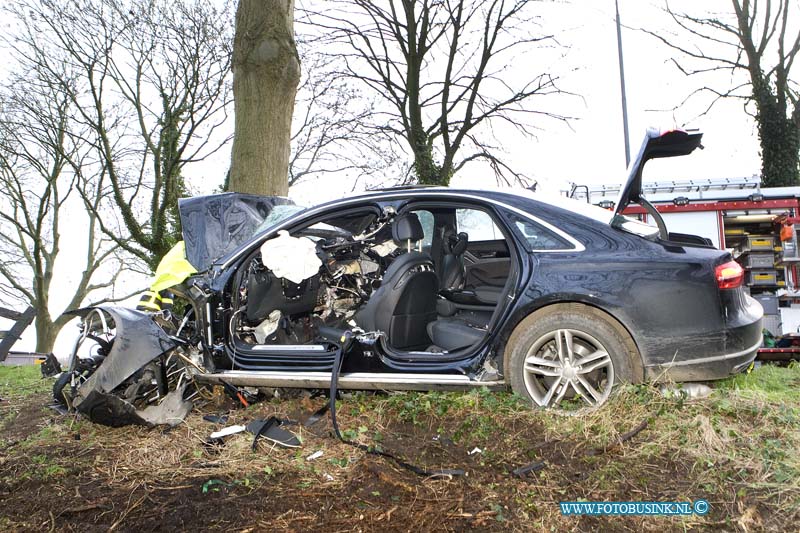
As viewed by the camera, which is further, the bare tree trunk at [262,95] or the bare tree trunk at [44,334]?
the bare tree trunk at [44,334]

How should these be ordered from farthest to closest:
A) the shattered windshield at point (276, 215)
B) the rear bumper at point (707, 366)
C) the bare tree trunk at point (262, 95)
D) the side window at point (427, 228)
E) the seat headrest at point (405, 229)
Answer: the bare tree trunk at point (262, 95) < the side window at point (427, 228) < the shattered windshield at point (276, 215) < the seat headrest at point (405, 229) < the rear bumper at point (707, 366)

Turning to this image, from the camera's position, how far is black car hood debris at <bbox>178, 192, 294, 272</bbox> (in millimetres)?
5004

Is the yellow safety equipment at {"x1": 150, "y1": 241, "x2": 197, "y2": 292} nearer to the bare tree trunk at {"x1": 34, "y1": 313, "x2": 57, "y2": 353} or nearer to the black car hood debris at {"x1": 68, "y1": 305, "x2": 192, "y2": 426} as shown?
the black car hood debris at {"x1": 68, "y1": 305, "x2": 192, "y2": 426}

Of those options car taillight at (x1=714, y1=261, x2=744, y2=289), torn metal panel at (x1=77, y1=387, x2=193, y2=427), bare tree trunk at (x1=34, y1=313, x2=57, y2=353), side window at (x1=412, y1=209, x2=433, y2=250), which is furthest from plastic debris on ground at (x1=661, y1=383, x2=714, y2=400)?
bare tree trunk at (x1=34, y1=313, x2=57, y2=353)

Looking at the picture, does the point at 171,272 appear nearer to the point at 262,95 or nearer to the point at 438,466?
the point at 438,466

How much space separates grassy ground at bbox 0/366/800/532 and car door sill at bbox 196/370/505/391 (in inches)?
4.6

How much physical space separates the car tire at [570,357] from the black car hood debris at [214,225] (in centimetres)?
256

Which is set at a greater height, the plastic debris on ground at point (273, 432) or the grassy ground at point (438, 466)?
the plastic debris on ground at point (273, 432)

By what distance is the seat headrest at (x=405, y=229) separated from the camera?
4336 millimetres

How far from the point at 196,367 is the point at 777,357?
871 cm

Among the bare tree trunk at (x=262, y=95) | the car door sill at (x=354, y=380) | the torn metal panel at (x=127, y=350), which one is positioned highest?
the bare tree trunk at (x=262, y=95)

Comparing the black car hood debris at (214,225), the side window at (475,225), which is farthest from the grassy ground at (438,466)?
the side window at (475,225)

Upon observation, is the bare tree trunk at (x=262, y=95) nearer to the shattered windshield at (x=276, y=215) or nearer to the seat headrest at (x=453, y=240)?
the shattered windshield at (x=276, y=215)

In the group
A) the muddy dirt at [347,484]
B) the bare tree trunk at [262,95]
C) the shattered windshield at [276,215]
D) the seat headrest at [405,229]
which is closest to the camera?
the muddy dirt at [347,484]
